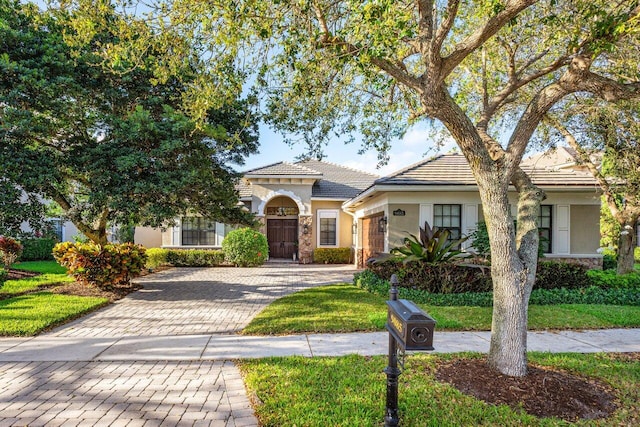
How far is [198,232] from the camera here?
18.2 metres

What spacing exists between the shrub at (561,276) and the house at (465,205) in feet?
8.72

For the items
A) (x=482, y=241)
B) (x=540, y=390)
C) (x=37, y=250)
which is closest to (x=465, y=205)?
(x=482, y=241)

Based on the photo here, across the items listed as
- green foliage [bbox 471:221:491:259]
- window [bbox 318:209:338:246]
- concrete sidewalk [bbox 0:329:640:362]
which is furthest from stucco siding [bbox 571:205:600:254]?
window [bbox 318:209:338:246]

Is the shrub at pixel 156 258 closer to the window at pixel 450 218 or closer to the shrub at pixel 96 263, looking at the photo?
the shrub at pixel 96 263

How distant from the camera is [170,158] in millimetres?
8922

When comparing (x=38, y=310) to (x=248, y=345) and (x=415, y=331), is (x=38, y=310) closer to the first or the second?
(x=248, y=345)

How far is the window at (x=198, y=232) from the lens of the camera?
18.1 meters

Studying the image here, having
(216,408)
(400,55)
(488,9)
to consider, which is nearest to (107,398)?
(216,408)

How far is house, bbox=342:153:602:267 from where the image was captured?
11711mm

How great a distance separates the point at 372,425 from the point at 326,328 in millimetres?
3075

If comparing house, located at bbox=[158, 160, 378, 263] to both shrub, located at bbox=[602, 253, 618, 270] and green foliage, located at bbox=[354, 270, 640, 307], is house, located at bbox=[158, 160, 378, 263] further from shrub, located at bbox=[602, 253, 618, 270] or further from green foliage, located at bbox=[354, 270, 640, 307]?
shrub, located at bbox=[602, 253, 618, 270]

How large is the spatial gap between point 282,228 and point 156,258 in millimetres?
6305

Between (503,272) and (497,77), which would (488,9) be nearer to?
(503,272)

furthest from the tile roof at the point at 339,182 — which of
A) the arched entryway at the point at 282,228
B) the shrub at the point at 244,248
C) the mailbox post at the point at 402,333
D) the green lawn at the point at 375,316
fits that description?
the mailbox post at the point at 402,333
